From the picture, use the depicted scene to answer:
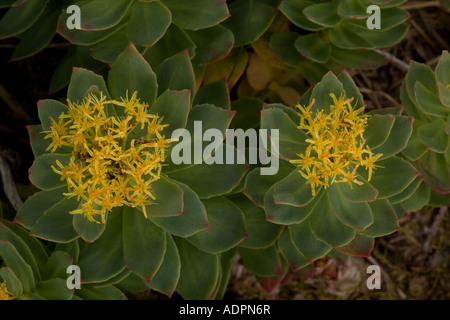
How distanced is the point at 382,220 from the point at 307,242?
257 millimetres

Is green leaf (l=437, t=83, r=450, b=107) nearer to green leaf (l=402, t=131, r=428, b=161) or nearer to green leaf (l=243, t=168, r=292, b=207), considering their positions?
green leaf (l=402, t=131, r=428, b=161)

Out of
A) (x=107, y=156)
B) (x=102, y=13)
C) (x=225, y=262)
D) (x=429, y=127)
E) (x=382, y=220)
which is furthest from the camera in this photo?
(x=225, y=262)

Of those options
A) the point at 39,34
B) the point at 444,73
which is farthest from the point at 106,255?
the point at 444,73

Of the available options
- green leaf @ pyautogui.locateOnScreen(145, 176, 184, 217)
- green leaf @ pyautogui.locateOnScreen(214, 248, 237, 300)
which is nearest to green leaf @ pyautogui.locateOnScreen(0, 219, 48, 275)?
green leaf @ pyautogui.locateOnScreen(145, 176, 184, 217)

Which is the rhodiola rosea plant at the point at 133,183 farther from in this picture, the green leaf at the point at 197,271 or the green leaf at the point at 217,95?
the green leaf at the point at 217,95

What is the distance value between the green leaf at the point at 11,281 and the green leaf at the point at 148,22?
2.84ft

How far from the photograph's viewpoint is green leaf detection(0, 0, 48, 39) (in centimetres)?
199

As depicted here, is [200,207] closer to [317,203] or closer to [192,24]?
[317,203]

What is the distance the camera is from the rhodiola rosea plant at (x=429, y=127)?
1865 millimetres

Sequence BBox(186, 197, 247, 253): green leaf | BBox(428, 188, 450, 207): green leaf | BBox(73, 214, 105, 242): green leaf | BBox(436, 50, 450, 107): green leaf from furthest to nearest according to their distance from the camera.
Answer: BBox(428, 188, 450, 207): green leaf → BBox(436, 50, 450, 107): green leaf → BBox(186, 197, 247, 253): green leaf → BBox(73, 214, 105, 242): green leaf

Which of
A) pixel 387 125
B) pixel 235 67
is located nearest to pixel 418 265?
pixel 387 125

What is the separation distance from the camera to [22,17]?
2008 mm

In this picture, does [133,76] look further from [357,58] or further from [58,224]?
[357,58]

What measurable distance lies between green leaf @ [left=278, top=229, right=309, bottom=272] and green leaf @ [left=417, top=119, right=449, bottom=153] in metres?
0.60
